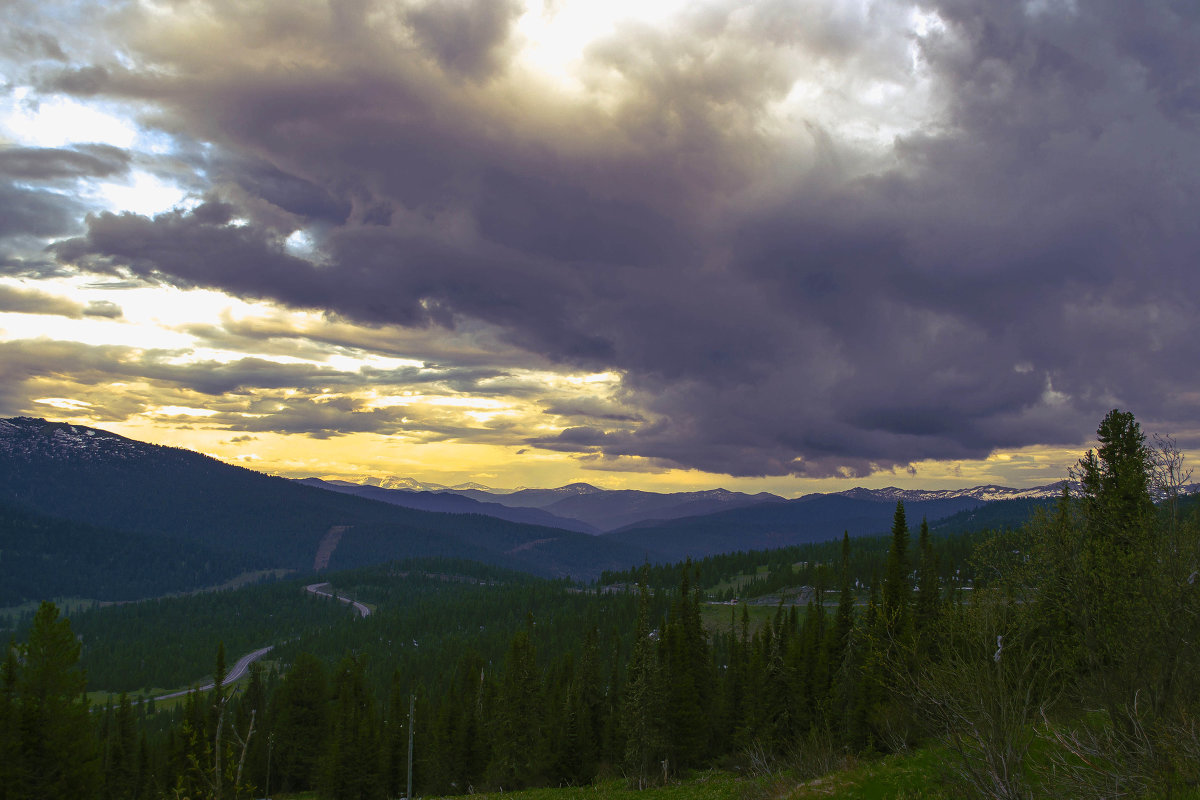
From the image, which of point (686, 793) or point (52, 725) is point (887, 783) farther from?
point (52, 725)

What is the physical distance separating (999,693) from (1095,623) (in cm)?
836

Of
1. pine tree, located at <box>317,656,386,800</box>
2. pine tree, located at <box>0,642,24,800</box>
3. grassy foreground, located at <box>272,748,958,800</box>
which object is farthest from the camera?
pine tree, located at <box>317,656,386,800</box>

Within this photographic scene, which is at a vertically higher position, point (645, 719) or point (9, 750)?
point (9, 750)

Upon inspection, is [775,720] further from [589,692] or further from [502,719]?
[502,719]

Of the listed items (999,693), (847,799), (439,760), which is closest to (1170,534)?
(999,693)

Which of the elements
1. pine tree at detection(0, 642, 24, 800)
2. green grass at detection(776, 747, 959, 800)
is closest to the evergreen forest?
pine tree at detection(0, 642, 24, 800)

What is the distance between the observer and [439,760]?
89250 mm

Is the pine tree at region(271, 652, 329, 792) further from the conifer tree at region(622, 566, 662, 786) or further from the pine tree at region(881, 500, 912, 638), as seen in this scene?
the pine tree at region(881, 500, 912, 638)

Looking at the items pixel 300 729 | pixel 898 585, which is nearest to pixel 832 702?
pixel 898 585

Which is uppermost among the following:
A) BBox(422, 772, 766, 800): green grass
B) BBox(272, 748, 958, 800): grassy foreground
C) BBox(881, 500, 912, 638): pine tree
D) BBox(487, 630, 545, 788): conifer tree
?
BBox(881, 500, 912, 638): pine tree

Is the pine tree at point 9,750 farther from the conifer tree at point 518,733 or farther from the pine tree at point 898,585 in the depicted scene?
the pine tree at point 898,585

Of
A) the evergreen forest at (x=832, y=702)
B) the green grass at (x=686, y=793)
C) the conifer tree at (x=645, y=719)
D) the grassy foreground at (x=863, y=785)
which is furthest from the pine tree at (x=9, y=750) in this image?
the conifer tree at (x=645, y=719)

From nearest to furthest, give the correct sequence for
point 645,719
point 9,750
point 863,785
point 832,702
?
point 863,785 → point 9,750 → point 645,719 → point 832,702

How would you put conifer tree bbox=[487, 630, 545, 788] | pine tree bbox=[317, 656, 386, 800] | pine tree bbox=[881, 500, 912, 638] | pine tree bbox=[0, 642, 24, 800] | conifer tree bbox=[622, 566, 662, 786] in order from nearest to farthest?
pine tree bbox=[0, 642, 24, 800]
pine tree bbox=[881, 500, 912, 638]
conifer tree bbox=[622, 566, 662, 786]
pine tree bbox=[317, 656, 386, 800]
conifer tree bbox=[487, 630, 545, 788]
